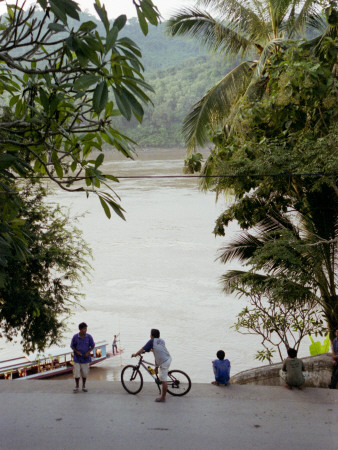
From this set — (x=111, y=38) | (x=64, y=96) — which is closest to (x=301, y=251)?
(x=64, y=96)

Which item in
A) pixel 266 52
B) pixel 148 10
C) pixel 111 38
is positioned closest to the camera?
pixel 111 38

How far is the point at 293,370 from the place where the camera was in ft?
23.1

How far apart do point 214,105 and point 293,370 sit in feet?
20.0

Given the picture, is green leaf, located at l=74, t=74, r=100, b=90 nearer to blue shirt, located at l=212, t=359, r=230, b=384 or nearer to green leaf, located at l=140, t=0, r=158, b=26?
green leaf, located at l=140, t=0, r=158, b=26

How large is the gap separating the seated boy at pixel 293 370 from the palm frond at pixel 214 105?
5.62 meters

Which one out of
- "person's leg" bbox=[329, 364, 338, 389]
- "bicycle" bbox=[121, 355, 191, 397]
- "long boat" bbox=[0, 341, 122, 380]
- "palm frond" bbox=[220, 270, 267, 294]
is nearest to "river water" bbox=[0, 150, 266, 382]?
"long boat" bbox=[0, 341, 122, 380]

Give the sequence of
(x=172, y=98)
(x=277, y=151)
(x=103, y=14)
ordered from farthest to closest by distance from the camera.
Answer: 1. (x=172, y=98)
2. (x=277, y=151)
3. (x=103, y=14)

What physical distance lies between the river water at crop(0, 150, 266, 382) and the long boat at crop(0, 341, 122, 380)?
72 cm

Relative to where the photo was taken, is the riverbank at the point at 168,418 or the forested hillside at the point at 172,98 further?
the forested hillside at the point at 172,98

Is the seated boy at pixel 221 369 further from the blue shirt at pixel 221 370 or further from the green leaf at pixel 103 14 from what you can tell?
the green leaf at pixel 103 14

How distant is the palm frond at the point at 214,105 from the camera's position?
37.5ft

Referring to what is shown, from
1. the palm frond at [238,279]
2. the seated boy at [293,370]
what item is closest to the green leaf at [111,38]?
the seated boy at [293,370]

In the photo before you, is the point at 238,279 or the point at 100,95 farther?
the point at 238,279

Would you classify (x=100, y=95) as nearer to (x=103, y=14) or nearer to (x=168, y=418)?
(x=103, y=14)
